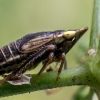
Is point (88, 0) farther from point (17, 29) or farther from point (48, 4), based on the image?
point (17, 29)

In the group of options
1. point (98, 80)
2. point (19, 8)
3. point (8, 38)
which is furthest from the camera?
point (19, 8)

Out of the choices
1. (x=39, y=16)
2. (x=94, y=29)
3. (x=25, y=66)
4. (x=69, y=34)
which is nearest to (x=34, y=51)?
(x=25, y=66)

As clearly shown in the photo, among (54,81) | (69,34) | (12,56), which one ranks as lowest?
(54,81)

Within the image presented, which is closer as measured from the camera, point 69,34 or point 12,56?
point 12,56

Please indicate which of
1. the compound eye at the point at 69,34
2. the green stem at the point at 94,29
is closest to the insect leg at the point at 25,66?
the compound eye at the point at 69,34

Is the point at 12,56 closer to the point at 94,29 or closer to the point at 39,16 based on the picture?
the point at 94,29

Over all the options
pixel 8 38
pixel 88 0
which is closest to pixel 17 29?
pixel 8 38

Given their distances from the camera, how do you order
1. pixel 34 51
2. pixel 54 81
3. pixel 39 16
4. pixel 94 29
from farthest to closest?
pixel 39 16 < pixel 34 51 < pixel 94 29 < pixel 54 81
